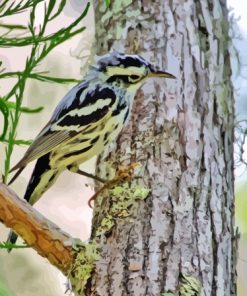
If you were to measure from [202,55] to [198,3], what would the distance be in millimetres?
76

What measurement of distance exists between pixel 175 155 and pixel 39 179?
5.9 inches

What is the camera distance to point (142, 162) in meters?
0.84

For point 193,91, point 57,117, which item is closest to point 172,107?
point 193,91

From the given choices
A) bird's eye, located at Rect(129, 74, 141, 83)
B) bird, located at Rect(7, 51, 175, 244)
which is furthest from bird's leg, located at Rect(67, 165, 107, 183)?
bird's eye, located at Rect(129, 74, 141, 83)

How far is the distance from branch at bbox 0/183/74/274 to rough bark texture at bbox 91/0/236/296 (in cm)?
4

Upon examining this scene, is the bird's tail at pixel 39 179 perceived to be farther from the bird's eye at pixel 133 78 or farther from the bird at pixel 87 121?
the bird's eye at pixel 133 78

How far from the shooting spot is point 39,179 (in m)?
0.80

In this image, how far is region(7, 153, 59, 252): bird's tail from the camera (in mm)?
799

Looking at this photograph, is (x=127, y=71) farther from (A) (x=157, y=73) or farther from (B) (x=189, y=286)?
(B) (x=189, y=286)

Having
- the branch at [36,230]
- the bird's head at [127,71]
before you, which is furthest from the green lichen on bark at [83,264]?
the bird's head at [127,71]

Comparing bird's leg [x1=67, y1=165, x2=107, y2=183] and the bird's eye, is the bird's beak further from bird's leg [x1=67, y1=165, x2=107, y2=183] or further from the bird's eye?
bird's leg [x1=67, y1=165, x2=107, y2=183]

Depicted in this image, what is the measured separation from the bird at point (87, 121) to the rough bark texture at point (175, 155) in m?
0.06

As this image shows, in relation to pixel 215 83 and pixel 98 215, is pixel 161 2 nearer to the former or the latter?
pixel 215 83

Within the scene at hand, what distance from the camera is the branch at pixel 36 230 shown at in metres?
0.74
